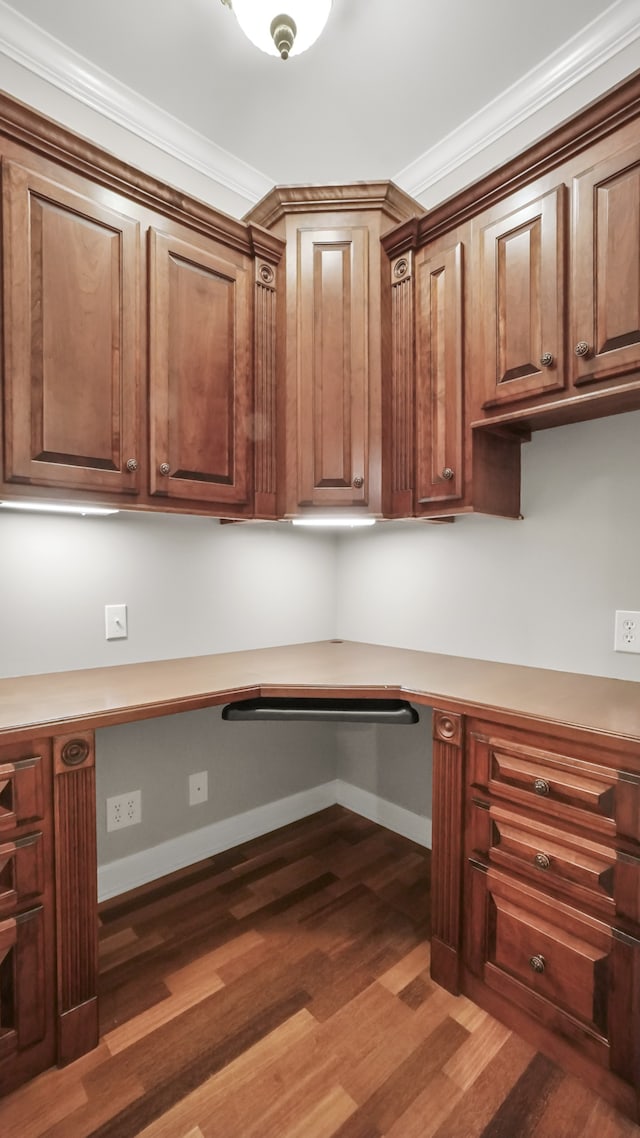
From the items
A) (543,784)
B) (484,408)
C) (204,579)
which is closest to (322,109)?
(484,408)

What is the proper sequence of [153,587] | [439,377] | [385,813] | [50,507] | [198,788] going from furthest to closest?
[385,813] → [198,788] → [153,587] → [439,377] → [50,507]

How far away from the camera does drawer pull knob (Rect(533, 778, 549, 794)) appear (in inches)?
48.4

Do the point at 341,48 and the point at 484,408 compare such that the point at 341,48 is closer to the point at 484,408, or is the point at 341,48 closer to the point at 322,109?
the point at 322,109

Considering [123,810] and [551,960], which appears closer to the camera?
[551,960]

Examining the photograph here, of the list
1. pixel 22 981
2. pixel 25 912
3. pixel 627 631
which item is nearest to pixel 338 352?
pixel 627 631

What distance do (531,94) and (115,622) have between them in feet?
7.75

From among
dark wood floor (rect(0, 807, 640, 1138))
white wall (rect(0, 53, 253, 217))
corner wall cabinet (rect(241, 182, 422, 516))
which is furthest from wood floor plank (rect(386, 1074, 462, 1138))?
white wall (rect(0, 53, 253, 217))

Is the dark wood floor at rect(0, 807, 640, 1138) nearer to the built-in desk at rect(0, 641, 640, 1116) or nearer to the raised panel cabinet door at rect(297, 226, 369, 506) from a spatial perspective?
the built-in desk at rect(0, 641, 640, 1116)

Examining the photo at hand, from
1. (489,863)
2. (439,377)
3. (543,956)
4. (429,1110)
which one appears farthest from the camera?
(439,377)

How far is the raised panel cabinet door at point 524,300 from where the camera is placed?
4.66 ft

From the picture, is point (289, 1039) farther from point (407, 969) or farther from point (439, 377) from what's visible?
point (439, 377)

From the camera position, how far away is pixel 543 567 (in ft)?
5.87

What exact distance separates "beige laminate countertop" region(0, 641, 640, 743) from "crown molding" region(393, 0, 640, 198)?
193cm

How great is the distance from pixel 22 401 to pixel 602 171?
162 centimetres
